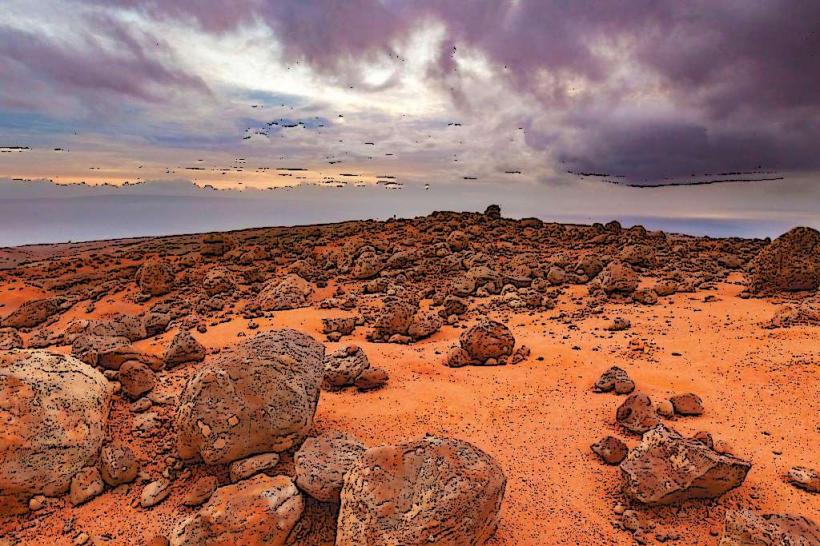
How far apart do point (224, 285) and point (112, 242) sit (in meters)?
33.4

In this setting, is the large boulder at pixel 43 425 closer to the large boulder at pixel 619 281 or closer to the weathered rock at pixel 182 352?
the weathered rock at pixel 182 352

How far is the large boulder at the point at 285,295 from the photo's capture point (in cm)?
1558

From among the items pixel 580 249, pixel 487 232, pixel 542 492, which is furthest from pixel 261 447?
pixel 487 232

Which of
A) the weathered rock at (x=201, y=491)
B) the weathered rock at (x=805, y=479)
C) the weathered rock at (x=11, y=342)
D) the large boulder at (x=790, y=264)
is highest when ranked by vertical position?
the large boulder at (x=790, y=264)

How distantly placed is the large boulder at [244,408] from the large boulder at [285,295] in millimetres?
9961

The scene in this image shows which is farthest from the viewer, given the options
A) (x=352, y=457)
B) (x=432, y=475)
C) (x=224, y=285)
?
(x=224, y=285)

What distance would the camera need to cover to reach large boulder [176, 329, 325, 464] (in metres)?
5.14

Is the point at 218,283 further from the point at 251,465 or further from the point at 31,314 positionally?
the point at 251,465

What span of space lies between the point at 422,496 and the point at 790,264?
15.5 m

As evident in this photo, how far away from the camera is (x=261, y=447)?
5277 millimetres

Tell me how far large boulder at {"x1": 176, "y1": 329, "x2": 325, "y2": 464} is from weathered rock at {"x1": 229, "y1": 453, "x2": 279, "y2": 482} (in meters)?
0.08

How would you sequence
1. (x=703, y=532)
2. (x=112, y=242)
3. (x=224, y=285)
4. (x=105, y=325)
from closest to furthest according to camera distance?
(x=703, y=532), (x=105, y=325), (x=224, y=285), (x=112, y=242)

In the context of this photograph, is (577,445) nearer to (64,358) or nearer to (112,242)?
(64,358)

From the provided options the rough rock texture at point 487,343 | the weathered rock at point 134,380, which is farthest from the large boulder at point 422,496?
the rough rock texture at point 487,343
